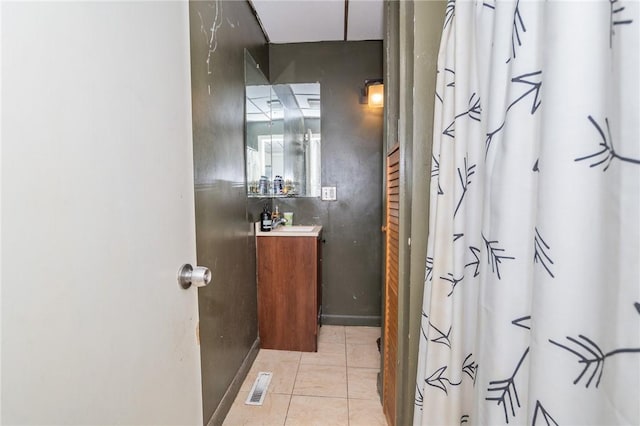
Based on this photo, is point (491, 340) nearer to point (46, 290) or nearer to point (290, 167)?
point (46, 290)

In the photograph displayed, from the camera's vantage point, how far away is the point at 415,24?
88 centimetres

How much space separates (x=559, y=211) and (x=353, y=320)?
90.2 inches

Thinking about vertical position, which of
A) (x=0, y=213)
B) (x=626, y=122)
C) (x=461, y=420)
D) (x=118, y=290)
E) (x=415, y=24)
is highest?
(x=415, y=24)

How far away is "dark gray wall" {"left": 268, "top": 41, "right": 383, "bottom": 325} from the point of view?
241 cm

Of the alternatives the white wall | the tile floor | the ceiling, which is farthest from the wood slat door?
the ceiling

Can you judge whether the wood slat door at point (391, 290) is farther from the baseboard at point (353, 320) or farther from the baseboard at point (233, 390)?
the baseboard at point (353, 320)

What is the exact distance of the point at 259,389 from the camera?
1654 mm

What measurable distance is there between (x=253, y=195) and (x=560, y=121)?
180 centimetres

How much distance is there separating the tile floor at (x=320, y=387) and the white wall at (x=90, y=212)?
3.22 feet

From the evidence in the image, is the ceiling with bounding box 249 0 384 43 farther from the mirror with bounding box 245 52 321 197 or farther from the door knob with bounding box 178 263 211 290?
the door knob with bounding box 178 263 211 290

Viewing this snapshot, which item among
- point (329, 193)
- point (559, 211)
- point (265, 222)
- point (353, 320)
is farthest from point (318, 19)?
point (353, 320)

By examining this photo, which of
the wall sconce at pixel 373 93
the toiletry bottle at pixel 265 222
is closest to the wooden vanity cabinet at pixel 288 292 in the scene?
the toiletry bottle at pixel 265 222

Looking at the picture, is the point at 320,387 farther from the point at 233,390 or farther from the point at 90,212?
the point at 90,212

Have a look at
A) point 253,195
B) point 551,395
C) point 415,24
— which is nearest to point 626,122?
point 551,395
